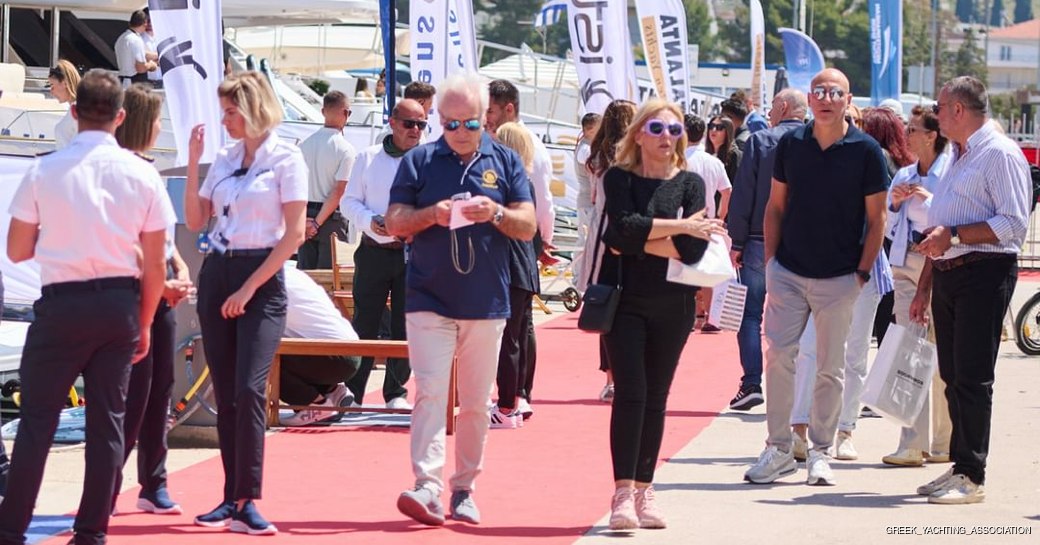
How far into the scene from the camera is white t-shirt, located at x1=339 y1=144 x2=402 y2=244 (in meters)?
9.83

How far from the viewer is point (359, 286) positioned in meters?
10.3

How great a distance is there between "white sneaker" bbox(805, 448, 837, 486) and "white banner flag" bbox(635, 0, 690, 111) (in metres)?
12.6

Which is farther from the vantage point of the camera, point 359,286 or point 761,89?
point 761,89

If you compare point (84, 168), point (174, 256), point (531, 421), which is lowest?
point (531, 421)

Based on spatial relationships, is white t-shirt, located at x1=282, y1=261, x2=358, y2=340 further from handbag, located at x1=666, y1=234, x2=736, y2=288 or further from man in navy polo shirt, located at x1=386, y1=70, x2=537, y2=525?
handbag, located at x1=666, y1=234, x2=736, y2=288

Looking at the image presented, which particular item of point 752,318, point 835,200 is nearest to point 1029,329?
point 752,318

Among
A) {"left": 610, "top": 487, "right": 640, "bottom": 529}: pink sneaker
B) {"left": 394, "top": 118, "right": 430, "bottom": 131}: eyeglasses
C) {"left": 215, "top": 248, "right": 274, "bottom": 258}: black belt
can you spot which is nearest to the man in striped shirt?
{"left": 610, "top": 487, "right": 640, "bottom": 529}: pink sneaker

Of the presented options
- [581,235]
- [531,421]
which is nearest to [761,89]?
[581,235]

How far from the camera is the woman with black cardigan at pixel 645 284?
7234 millimetres

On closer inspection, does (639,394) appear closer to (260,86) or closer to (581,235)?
(260,86)

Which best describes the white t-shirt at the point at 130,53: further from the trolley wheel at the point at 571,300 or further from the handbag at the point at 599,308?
the handbag at the point at 599,308

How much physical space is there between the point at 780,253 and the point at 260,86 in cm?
274

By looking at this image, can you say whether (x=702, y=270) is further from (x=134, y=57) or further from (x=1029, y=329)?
(x=134, y=57)

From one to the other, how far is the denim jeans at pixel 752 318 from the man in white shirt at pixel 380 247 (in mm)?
2183
